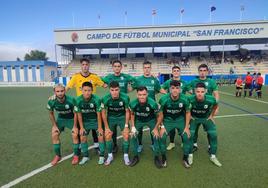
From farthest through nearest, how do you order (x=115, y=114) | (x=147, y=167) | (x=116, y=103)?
(x=115, y=114)
(x=116, y=103)
(x=147, y=167)

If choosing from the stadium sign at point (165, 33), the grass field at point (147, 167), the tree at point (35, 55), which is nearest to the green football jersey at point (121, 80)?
the grass field at point (147, 167)

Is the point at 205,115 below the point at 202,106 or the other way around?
below

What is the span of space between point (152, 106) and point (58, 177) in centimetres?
228

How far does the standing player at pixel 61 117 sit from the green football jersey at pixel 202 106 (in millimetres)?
2589

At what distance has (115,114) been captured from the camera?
15.0 ft

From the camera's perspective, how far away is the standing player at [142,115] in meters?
4.23

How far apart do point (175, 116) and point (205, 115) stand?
2.18 ft

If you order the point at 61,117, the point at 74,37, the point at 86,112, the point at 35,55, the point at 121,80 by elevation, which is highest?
the point at 35,55

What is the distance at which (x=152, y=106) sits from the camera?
4.32m


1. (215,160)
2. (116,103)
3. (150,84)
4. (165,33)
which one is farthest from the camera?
(165,33)

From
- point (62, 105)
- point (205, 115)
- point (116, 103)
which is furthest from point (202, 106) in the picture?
point (62, 105)

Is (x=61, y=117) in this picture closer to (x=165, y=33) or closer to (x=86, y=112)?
(x=86, y=112)

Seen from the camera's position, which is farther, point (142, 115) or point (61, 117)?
point (61, 117)

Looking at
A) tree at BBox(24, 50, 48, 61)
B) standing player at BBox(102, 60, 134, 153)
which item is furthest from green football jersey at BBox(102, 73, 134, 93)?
tree at BBox(24, 50, 48, 61)
